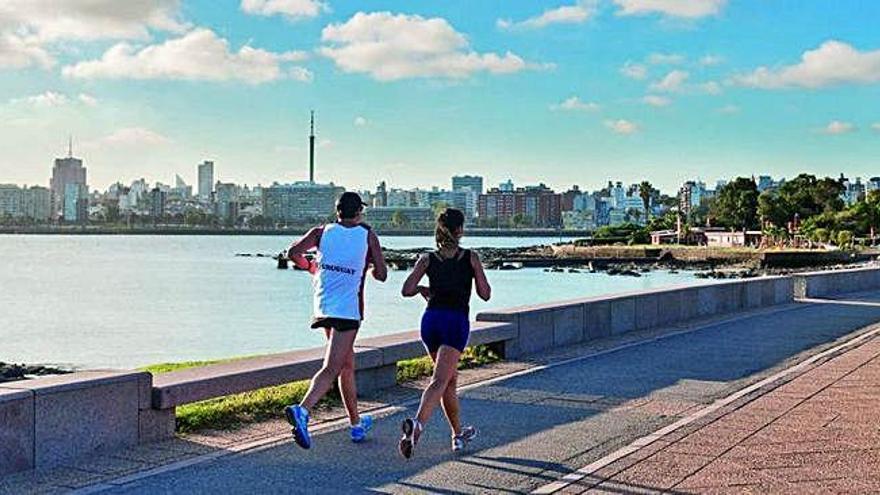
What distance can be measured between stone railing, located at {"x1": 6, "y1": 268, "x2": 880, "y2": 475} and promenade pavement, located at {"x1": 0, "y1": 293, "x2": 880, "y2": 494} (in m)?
0.64

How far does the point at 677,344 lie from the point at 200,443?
8.96m

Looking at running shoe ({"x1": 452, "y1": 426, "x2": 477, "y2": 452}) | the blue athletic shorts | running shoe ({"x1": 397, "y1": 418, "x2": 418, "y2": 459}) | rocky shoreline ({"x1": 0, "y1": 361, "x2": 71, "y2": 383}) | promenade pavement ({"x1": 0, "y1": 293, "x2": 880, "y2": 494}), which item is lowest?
rocky shoreline ({"x1": 0, "y1": 361, "x2": 71, "y2": 383})

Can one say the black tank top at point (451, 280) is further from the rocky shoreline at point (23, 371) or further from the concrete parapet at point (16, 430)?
the rocky shoreline at point (23, 371)

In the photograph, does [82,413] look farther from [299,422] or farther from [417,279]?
[417,279]

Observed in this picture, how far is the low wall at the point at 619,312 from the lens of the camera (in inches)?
555

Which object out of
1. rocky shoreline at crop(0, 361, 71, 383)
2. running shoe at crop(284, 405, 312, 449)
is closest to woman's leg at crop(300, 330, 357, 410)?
running shoe at crop(284, 405, 312, 449)

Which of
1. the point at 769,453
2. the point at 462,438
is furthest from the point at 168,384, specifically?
the point at 769,453

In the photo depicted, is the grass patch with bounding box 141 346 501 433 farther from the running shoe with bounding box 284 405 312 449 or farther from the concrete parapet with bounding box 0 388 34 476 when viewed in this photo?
the concrete parapet with bounding box 0 388 34 476

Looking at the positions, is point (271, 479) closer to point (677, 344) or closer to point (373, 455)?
point (373, 455)

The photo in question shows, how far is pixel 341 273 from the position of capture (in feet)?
25.9

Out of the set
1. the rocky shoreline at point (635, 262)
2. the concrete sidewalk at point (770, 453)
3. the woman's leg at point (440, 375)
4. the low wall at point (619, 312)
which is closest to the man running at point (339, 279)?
the woman's leg at point (440, 375)

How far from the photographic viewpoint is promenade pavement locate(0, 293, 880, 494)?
23.7 ft

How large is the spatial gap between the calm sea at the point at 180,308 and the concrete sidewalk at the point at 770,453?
999 inches

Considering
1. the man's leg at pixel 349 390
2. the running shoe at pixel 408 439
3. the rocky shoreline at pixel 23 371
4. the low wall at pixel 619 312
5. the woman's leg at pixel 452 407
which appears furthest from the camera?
the rocky shoreline at pixel 23 371
